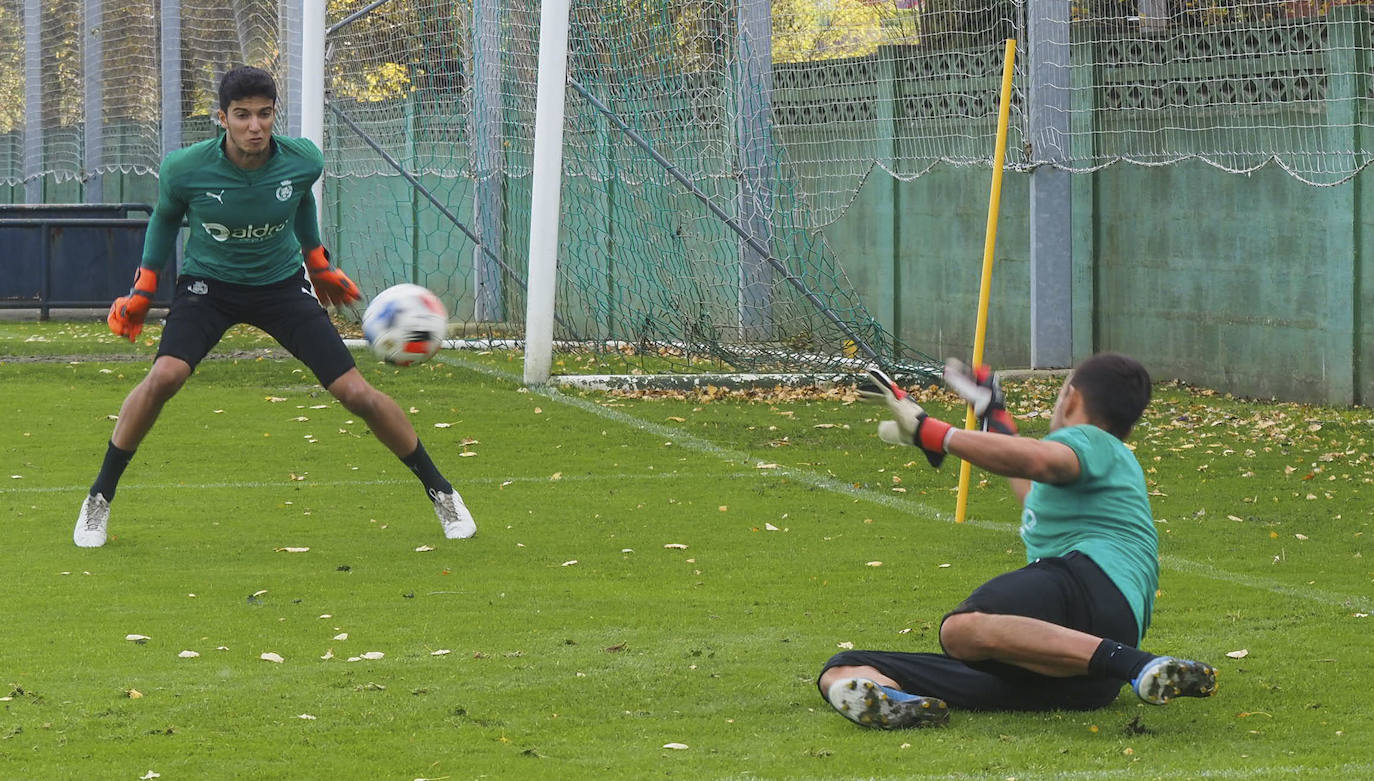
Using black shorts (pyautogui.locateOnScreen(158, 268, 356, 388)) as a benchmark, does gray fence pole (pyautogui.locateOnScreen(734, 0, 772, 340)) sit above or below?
above

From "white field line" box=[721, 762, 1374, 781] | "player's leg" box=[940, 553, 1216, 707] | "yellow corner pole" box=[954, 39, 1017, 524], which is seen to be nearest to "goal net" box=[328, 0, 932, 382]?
"yellow corner pole" box=[954, 39, 1017, 524]

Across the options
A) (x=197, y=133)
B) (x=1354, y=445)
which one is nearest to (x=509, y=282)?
(x=197, y=133)

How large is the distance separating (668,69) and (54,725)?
11623 mm

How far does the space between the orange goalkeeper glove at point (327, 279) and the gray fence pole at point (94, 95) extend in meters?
20.2

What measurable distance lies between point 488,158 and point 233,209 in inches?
422

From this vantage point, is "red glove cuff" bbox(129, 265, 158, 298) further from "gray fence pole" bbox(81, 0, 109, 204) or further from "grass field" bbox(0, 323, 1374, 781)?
"gray fence pole" bbox(81, 0, 109, 204)

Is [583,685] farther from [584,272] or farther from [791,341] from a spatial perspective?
[584,272]

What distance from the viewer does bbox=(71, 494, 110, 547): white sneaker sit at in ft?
26.7

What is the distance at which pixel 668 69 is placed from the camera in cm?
1619

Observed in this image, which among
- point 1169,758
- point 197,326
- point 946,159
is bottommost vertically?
point 1169,758

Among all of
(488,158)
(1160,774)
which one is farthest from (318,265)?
(488,158)

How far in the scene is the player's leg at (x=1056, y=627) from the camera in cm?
512

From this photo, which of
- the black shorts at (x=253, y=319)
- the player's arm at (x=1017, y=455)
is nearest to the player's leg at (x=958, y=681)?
Result: the player's arm at (x=1017, y=455)

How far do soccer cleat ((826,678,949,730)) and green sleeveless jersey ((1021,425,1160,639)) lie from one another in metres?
0.61
